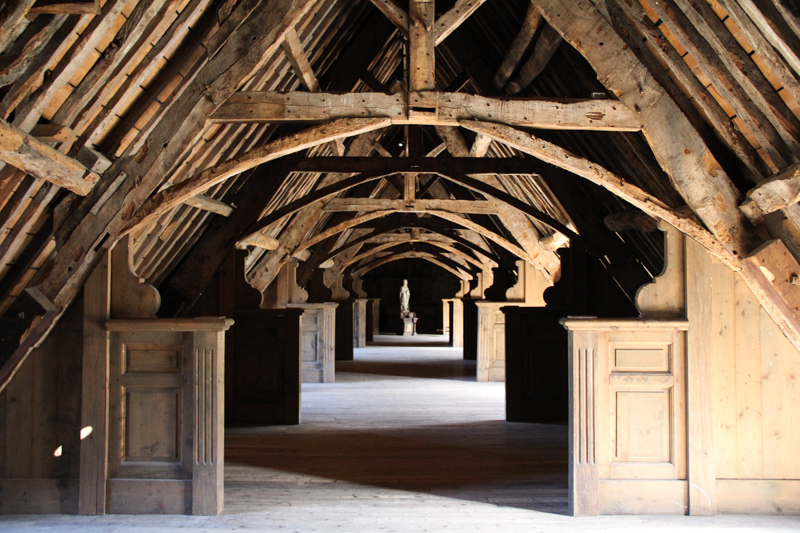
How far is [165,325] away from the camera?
167 inches

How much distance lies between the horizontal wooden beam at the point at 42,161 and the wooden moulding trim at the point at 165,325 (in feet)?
2.90

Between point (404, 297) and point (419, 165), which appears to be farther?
point (404, 297)

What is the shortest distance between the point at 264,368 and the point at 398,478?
250cm

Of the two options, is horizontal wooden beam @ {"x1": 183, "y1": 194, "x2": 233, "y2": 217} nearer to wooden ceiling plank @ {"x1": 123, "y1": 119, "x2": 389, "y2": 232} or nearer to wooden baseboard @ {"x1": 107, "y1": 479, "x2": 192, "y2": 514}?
wooden ceiling plank @ {"x1": 123, "y1": 119, "x2": 389, "y2": 232}

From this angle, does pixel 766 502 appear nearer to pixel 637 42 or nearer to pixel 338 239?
pixel 637 42

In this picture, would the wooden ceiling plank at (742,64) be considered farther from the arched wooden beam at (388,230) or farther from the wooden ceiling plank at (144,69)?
the arched wooden beam at (388,230)

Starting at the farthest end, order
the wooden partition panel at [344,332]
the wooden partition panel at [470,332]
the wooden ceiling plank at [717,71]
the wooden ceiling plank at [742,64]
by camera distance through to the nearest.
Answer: the wooden partition panel at [344,332] < the wooden partition panel at [470,332] < the wooden ceiling plank at [717,71] < the wooden ceiling plank at [742,64]

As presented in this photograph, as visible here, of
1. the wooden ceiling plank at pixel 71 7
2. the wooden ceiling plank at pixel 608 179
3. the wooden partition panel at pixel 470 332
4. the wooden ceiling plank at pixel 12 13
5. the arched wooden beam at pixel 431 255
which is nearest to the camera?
the wooden ceiling plank at pixel 12 13

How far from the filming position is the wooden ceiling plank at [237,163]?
4145 mm

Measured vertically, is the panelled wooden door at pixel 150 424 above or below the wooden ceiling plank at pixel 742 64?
below

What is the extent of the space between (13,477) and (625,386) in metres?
4.10

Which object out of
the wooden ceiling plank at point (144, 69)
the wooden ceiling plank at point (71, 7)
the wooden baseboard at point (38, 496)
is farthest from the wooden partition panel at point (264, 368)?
the wooden ceiling plank at point (71, 7)

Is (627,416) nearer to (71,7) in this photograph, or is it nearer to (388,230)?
(71,7)

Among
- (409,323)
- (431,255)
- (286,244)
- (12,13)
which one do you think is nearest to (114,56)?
(12,13)
